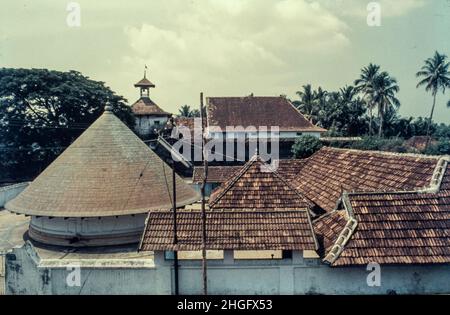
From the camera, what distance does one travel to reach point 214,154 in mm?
40875

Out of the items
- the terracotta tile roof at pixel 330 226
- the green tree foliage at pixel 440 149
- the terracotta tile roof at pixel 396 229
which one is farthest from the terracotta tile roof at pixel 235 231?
the green tree foliage at pixel 440 149

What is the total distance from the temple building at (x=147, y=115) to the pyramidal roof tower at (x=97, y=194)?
3048 centimetres

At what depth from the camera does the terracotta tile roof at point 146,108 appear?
51.4 m

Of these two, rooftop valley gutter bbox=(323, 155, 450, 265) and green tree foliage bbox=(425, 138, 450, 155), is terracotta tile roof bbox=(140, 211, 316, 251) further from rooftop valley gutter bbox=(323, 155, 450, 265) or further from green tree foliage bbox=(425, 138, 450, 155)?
green tree foliage bbox=(425, 138, 450, 155)

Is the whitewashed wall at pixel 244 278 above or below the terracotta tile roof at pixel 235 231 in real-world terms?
below

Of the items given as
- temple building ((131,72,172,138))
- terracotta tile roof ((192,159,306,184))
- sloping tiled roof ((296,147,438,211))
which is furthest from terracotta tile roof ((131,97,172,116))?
sloping tiled roof ((296,147,438,211))

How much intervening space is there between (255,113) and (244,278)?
3345 cm

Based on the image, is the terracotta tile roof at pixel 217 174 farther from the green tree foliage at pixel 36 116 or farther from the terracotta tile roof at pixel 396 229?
the green tree foliage at pixel 36 116

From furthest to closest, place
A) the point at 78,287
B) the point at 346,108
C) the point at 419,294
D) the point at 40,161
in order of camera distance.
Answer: the point at 346,108 < the point at 40,161 < the point at 78,287 < the point at 419,294

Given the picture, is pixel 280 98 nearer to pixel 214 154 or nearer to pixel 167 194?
pixel 214 154

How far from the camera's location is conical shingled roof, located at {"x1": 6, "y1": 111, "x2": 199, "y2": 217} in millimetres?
17875

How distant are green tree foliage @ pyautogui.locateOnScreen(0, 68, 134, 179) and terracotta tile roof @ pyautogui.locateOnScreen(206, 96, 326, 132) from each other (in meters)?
14.9
